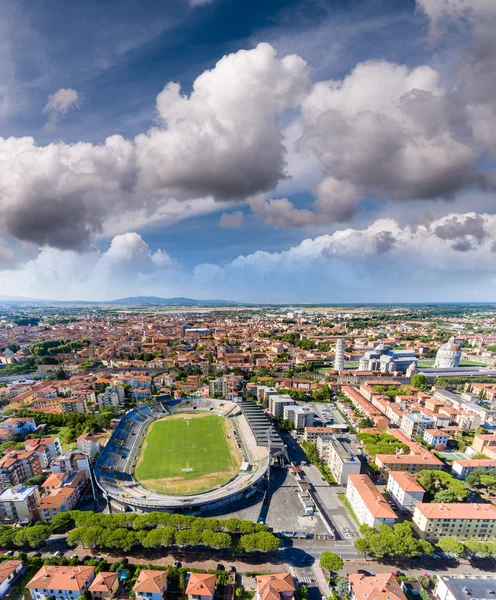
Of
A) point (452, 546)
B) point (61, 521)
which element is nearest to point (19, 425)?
point (61, 521)

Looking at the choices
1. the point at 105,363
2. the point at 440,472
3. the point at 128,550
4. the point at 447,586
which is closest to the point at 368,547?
the point at 447,586

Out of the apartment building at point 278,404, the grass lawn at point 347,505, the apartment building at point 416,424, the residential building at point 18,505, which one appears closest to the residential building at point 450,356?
the apartment building at point 416,424

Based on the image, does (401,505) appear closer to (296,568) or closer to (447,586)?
(447,586)

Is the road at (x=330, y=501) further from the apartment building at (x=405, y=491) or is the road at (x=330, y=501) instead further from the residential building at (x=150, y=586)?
the residential building at (x=150, y=586)

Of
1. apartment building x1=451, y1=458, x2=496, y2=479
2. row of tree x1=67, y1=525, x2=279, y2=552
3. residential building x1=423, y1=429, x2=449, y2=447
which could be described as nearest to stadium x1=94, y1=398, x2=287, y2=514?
row of tree x1=67, y1=525, x2=279, y2=552

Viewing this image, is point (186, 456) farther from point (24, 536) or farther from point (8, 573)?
point (8, 573)

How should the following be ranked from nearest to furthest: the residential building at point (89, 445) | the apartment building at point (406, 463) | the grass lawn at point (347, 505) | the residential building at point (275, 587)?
the residential building at point (275, 587) < the grass lawn at point (347, 505) < the apartment building at point (406, 463) < the residential building at point (89, 445)
